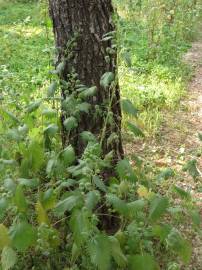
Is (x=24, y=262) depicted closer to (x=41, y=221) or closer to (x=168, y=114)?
(x=41, y=221)

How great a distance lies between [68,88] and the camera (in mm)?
2865

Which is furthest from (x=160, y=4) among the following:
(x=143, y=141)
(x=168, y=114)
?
(x=143, y=141)

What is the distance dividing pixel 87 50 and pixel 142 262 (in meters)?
1.29

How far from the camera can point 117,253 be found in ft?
7.57

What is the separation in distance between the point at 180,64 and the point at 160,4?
1301 millimetres

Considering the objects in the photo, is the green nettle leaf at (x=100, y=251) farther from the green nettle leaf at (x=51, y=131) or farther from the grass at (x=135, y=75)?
the grass at (x=135, y=75)

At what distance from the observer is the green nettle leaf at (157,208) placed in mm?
2309

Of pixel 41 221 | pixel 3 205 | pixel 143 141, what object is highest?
pixel 3 205

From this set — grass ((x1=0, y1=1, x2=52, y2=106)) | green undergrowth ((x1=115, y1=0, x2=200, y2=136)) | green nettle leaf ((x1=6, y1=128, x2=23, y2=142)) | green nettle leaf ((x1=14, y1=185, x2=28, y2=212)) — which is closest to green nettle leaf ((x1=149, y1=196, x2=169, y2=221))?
green nettle leaf ((x1=14, y1=185, x2=28, y2=212))

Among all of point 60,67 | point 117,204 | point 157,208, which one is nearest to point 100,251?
point 117,204

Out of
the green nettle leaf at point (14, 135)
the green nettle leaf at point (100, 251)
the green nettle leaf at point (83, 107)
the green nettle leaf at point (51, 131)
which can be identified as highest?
the green nettle leaf at point (83, 107)

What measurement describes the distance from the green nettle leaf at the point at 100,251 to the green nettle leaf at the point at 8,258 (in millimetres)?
416

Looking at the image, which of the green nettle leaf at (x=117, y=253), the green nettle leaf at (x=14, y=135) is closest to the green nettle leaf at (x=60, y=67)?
the green nettle leaf at (x=14, y=135)

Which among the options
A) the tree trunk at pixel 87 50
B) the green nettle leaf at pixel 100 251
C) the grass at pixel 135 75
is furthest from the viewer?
the grass at pixel 135 75
